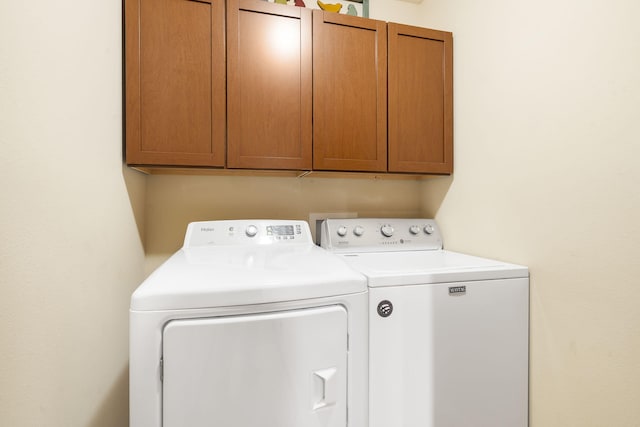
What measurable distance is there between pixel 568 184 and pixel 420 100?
0.81 meters

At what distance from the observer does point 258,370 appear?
74 centimetres

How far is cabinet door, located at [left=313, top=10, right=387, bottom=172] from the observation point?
1.40 metres

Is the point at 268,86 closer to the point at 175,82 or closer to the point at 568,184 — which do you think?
the point at 175,82

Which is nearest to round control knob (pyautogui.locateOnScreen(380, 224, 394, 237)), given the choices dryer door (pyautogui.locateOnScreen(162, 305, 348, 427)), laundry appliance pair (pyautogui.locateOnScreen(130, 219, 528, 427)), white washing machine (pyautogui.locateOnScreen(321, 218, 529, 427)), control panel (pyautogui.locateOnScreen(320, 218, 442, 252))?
control panel (pyautogui.locateOnScreen(320, 218, 442, 252))

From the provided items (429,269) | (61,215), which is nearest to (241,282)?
(61,215)

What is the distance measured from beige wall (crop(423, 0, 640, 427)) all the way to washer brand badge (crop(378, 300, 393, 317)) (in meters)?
0.61

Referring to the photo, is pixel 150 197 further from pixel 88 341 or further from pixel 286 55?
pixel 286 55

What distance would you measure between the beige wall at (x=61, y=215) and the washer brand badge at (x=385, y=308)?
0.89 meters

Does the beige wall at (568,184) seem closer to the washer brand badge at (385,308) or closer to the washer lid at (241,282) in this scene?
the washer brand badge at (385,308)

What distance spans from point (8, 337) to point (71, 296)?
0.80 feet

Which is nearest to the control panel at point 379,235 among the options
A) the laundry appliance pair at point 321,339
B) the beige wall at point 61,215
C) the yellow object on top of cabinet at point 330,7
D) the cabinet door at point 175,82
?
the laundry appliance pair at point 321,339

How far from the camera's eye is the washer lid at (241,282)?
0.70 meters

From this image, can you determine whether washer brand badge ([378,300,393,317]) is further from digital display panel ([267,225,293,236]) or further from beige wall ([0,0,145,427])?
beige wall ([0,0,145,427])

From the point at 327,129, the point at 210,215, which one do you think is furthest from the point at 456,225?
the point at 210,215
